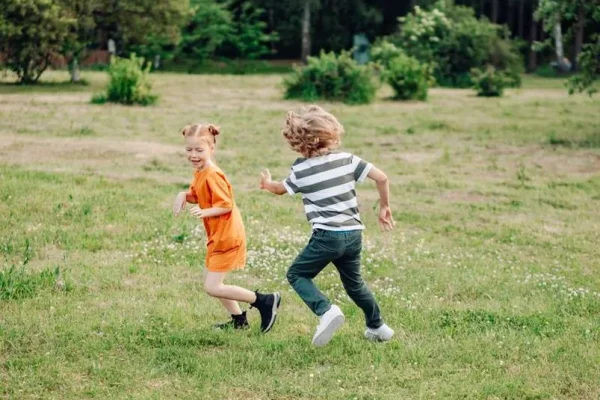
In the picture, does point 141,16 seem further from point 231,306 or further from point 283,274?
point 231,306

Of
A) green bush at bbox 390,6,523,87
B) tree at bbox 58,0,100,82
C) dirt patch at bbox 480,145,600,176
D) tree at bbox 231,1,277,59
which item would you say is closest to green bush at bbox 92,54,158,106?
tree at bbox 58,0,100,82

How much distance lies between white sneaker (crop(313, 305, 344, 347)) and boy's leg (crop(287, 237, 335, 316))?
7cm

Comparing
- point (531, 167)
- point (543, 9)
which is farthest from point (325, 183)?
point (543, 9)

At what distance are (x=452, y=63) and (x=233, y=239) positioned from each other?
32.5 m

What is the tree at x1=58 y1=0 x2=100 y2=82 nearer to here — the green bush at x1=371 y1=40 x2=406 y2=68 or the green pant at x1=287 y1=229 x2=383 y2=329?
the green bush at x1=371 y1=40 x2=406 y2=68

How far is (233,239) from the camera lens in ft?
21.1

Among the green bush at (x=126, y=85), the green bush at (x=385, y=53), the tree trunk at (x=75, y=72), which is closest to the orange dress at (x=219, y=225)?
the green bush at (x=126, y=85)

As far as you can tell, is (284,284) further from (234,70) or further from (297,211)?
(234,70)

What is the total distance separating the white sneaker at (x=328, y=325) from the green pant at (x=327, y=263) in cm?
7

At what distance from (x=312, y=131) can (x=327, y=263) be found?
3.14 ft

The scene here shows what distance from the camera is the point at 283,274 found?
859cm

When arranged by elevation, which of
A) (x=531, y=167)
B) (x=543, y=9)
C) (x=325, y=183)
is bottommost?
(x=531, y=167)

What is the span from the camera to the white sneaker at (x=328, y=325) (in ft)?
20.1

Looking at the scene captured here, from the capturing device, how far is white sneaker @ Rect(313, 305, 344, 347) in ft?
20.1
